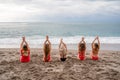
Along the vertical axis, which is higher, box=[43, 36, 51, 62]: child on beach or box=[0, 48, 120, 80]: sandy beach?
box=[43, 36, 51, 62]: child on beach

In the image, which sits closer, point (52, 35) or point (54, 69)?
point (54, 69)

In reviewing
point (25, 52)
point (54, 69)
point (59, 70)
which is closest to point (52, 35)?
point (25, 52)

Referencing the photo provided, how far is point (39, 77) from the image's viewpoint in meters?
8.62

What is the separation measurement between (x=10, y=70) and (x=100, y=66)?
4.40 m

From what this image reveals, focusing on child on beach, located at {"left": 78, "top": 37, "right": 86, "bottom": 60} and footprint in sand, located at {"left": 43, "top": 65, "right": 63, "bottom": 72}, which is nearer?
footprint in sand, located at {"left": 43, "top": 65, "right": 63, "bottom": 72}

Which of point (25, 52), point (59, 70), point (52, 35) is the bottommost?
point (59, 70)

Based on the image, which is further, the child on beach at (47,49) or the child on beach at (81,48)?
the child on beach at (81,48)

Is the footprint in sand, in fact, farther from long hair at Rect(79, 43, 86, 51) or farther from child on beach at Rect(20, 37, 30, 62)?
long hair at Rect(79, 43, 86, 51)

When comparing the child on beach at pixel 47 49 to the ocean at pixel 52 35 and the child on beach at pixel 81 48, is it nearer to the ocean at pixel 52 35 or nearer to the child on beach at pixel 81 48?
the child on beach at pixel 81 48

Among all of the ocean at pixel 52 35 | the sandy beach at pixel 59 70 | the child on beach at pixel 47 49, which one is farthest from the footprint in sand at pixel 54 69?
the ocean at pixel 52 35

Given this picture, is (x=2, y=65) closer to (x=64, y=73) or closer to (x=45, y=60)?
(x=45, y=60)

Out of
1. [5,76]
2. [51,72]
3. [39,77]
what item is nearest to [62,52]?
[51,72]

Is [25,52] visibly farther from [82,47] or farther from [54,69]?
[82,47]

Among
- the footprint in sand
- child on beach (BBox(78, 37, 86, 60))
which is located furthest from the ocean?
the footprint in sand
